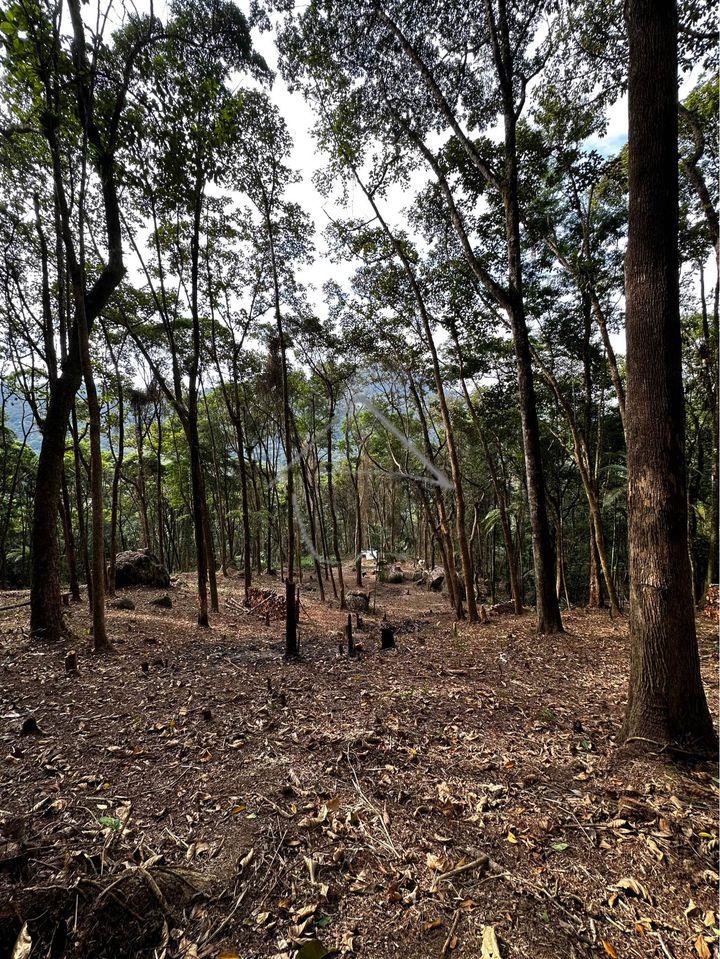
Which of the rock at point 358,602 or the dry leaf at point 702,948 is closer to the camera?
the dry leaf at point 702,948

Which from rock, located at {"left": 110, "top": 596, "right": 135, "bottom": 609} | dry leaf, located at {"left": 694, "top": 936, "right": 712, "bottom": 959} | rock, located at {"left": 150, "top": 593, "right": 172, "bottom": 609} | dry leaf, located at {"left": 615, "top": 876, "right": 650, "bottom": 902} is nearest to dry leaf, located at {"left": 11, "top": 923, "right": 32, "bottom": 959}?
dry leaf, located at {"left": 615, "top": 876, "right": 650, "bottom": 902}

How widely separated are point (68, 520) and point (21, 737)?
7000 millimetres

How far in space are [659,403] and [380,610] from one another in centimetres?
1348

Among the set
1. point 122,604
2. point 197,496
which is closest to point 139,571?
point 122,604

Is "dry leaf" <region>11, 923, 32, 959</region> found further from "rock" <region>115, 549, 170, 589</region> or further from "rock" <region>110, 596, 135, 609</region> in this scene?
"rock" <region>115, 549, 170, 589</region>

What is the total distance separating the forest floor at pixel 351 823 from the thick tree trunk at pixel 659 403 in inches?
23.1

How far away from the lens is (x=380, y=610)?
1500 centimetres

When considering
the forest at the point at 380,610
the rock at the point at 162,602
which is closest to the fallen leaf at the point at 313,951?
the forest at the point at 380,610

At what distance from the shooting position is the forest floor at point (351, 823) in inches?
78.7

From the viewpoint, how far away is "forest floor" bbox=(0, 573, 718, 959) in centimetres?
200

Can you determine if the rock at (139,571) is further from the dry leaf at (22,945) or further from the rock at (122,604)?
the dry leaf at (22,945)

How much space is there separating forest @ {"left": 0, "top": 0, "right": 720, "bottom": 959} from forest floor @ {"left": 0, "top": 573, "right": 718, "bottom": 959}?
0.02m

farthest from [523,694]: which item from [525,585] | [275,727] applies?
[525,585]

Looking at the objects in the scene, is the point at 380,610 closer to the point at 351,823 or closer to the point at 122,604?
the point at 122,604
